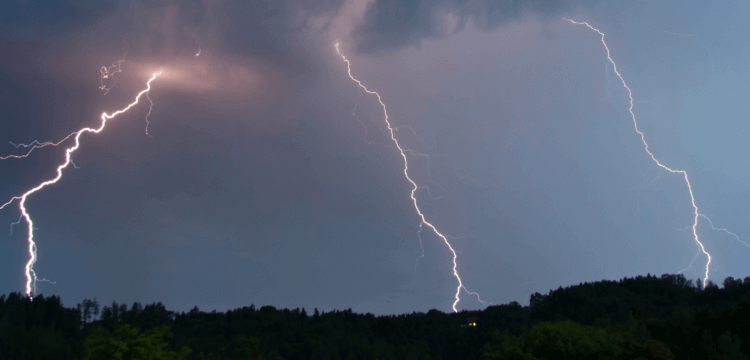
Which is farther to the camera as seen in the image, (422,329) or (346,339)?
(422,329)

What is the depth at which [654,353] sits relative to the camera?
1321 cm

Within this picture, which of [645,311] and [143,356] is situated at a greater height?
[645,311]

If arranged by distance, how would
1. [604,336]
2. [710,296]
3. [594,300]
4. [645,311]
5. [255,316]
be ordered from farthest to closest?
[255,316] → [594,300] → [710,296] → [645,311] → [604,336]

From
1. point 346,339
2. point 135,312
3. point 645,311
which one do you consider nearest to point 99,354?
point 346,339

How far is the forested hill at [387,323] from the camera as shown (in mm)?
33000

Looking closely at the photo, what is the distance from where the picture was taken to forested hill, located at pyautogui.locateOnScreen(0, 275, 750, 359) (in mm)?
33000

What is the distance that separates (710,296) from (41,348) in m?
84.2

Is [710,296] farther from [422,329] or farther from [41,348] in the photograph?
[41,348]

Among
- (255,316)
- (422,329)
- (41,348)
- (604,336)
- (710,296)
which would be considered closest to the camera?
(604,336)

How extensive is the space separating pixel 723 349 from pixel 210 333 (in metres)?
66.8

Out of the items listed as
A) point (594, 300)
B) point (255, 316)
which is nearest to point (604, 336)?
point (594, 300)

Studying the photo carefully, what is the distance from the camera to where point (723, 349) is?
19.9m

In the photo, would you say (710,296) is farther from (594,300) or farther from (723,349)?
(723,349)

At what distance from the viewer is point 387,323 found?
285ft
